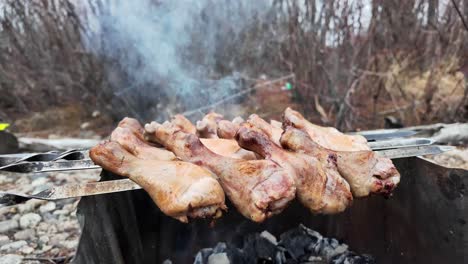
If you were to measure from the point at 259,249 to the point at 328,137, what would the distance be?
96cm

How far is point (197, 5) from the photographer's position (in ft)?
19.8

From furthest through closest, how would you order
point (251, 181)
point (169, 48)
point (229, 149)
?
point (169, 48), point (229, 149), point (251, 181)

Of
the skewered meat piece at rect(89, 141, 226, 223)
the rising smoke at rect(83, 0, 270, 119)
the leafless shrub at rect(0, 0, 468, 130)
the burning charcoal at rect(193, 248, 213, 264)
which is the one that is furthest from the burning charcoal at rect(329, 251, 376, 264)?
the rising smoke at rect(83, 0, 270, 119)

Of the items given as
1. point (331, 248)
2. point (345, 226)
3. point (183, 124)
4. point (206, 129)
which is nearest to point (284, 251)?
point (331, 248)

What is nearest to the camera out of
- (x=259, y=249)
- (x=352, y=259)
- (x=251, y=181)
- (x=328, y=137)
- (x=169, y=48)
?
(x=251, y=181)

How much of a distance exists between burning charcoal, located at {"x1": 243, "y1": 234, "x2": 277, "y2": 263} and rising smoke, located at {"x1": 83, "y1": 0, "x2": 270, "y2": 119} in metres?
3.69

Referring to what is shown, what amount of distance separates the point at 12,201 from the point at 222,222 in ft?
5.08

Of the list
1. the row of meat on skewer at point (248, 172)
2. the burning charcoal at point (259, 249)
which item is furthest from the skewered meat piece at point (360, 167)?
the burning charcoal at point (259, 249)

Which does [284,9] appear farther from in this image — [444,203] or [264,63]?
[444,203]

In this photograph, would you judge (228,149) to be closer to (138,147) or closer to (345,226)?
(138,147)

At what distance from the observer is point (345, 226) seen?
2.73 meters

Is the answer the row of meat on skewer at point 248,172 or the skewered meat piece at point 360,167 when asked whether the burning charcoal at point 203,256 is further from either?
the skewered meat piece at point 360,167

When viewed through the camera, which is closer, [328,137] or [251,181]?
[251,181]

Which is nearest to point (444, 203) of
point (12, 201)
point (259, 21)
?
point (12, 201)
